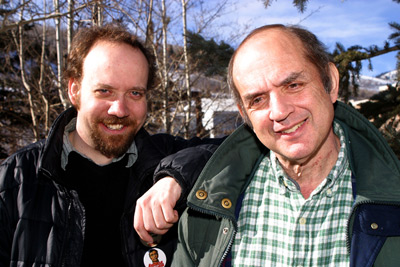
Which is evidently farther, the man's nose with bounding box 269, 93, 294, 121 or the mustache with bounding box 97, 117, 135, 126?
the mustache with bounding box 97, 117, 135, 126

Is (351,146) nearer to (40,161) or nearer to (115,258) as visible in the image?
(115,258)

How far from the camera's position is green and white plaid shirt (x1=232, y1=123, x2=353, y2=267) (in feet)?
5.74

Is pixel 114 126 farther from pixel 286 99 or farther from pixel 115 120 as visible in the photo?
pixel 286 99

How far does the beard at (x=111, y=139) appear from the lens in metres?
2.29

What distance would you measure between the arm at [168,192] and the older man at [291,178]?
0.07 metres

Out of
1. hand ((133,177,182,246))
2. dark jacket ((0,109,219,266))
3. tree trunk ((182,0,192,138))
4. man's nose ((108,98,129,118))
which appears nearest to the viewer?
hand ((133,177,182,246))

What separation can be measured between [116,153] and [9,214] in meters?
0.68

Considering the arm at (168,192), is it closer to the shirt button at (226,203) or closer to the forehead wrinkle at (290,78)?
the shirt button at (226,203)

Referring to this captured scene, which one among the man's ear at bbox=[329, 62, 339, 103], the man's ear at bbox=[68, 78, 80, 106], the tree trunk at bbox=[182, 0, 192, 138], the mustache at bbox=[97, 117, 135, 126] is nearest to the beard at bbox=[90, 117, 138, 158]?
the mustache at bbox=[97, 117, 135, 126]

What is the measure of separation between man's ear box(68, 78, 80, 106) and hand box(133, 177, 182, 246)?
107 centimetres

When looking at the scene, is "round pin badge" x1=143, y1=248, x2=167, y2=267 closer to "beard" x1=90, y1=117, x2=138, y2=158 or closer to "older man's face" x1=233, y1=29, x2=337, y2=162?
"beard" x1=90, y1=117, x2=138, y2=158

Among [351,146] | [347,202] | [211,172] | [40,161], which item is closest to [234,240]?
[211,172]

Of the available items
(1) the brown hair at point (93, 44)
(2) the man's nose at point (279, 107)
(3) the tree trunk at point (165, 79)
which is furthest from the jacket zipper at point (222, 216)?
(3) the tree trunk at point (165, 79)

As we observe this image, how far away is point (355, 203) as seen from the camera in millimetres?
1673
